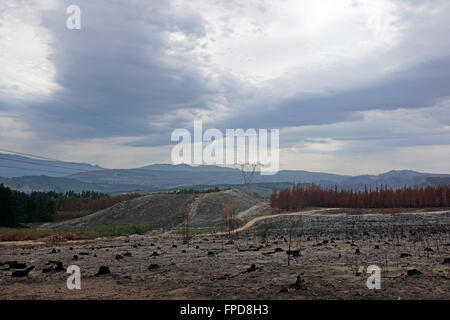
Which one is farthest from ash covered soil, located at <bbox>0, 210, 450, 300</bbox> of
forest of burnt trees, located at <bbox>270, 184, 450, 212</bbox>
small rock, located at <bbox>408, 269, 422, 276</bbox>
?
forest of burnt trees, located at <bbox>270, 184, 450, 212</bbox>

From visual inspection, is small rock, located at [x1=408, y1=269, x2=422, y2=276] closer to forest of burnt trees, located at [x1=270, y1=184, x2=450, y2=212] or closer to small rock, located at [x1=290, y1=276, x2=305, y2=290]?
small rock, located at [x1=290, y1=276, x2=305, y2=290]

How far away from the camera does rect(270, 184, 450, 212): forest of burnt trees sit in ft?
215

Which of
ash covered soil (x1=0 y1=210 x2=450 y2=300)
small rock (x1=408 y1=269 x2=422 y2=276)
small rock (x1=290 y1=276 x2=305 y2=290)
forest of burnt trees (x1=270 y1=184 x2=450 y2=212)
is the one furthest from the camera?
forest of burnt trees (x1=270 y1=184 x2=450 y2=212)

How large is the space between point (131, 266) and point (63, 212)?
223ft

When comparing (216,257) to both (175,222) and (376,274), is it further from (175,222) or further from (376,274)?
(175,222)

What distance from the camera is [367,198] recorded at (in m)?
68.3

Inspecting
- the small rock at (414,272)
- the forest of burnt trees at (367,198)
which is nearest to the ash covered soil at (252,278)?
the small rock at (414,272)

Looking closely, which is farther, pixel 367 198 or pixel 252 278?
pixel 367 198

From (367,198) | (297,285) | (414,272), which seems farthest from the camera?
(367,198)

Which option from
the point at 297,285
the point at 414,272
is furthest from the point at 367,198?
the point at 297,285

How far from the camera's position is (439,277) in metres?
10.9

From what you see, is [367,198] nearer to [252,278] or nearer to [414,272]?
[414,272]

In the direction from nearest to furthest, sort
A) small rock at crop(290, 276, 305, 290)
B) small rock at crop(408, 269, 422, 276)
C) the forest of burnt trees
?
small rock at crop(290, 276, 305, 290)
small rock at crop(408, 269, 422, 276)
the forest of burnt trees
